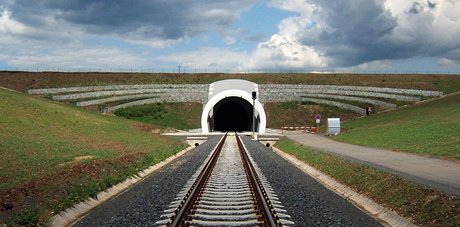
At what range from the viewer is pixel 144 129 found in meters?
55.1

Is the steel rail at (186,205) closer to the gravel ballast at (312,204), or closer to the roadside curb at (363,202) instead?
the gravel ballast at (312,204)

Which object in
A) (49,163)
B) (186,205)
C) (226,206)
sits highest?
(186,205)

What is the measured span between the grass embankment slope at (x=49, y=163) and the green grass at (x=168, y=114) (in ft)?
71.6

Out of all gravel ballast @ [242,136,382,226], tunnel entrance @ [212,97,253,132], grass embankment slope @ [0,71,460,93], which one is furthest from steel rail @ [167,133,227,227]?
grass embankment slope @ [0,71,460,93]

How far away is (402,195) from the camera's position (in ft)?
42.9

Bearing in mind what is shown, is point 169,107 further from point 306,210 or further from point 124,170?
point 306,210

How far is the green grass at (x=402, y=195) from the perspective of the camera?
10469 mm

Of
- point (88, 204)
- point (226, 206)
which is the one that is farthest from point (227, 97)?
point (226, 206)

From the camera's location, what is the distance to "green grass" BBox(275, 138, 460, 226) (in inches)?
412

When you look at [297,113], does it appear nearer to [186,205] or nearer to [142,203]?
[142,203]

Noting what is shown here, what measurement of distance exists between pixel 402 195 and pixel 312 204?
228 cm

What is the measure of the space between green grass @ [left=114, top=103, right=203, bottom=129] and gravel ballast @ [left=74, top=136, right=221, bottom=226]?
47.9 meters

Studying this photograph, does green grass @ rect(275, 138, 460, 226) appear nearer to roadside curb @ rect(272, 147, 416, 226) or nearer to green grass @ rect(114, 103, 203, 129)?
roadside curb @ rect(272, 147, 416, 226)

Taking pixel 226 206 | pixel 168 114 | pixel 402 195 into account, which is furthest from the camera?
pixel 168 114
